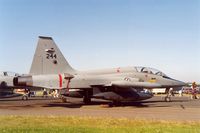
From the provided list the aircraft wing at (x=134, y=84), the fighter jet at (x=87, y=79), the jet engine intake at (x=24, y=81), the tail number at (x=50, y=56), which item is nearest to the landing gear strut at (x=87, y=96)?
the fighter jet at (x=87, y=79)

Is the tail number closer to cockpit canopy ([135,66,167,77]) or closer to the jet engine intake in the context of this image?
the jet engine intake

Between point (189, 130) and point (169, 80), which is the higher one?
point (169, 80)

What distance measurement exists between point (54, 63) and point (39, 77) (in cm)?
213

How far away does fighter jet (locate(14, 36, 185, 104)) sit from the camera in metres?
23.0

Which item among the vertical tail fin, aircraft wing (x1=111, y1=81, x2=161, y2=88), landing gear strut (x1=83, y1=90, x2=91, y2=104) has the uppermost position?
the vertical tail fin

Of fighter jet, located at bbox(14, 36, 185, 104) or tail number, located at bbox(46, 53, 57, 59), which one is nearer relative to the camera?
fighter jet, located at bbox(14, 36, 185, 104)

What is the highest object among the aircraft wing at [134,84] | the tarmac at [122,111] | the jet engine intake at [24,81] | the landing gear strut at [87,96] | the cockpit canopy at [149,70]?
the cockpit canopy at [149,70]

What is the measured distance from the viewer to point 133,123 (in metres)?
12.2

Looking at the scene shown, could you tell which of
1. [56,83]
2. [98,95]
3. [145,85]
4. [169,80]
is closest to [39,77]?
[56,83]

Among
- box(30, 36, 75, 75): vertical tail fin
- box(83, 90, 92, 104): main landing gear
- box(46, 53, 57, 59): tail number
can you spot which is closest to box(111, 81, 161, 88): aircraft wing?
box(83, 90, 92, 104): main landing gear

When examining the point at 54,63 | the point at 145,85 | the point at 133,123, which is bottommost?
the point at 133,123

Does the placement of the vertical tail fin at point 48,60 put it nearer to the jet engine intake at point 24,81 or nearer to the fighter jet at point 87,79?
the fighter jet at point 87,79

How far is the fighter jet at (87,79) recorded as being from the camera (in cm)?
2302

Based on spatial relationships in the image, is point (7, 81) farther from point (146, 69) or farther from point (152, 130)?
point (152, 130)
